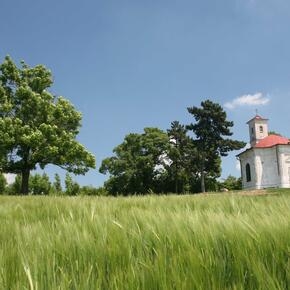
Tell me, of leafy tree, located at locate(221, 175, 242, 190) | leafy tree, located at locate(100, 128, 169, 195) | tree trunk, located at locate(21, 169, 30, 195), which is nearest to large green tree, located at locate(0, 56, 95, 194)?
tree trunk, located at locate(21, 169, 30, 195)

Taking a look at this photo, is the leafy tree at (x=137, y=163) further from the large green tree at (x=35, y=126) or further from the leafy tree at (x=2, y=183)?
the large green tree at (x=35, y=126)

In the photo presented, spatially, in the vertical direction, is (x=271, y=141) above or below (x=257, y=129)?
below

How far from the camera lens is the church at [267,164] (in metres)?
66.4

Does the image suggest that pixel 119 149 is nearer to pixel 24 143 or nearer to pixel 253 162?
pixel 253 162

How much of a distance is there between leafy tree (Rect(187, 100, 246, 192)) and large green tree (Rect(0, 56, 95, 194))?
31.6 metres

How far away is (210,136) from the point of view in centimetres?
7369

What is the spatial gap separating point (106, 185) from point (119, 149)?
270 inches

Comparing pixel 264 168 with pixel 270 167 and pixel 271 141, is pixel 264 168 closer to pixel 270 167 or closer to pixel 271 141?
pixel 270 167

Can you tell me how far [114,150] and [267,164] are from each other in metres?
27.6

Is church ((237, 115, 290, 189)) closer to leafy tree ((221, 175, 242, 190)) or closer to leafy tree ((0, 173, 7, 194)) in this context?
leafy tree ((221, 175, 242, 190))

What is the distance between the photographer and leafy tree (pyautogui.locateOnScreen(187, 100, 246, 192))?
238 ft

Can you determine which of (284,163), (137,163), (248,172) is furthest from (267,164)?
(137,163)

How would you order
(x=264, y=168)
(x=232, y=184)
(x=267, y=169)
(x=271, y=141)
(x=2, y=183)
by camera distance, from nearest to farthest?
(x=267, y=169) → (x=264, y=168) → (x=271, y=141) → (x=2, y=183) → (x=232, y=184)

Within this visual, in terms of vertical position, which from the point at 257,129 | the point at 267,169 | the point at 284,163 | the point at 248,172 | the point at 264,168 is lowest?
the point at 248,172
